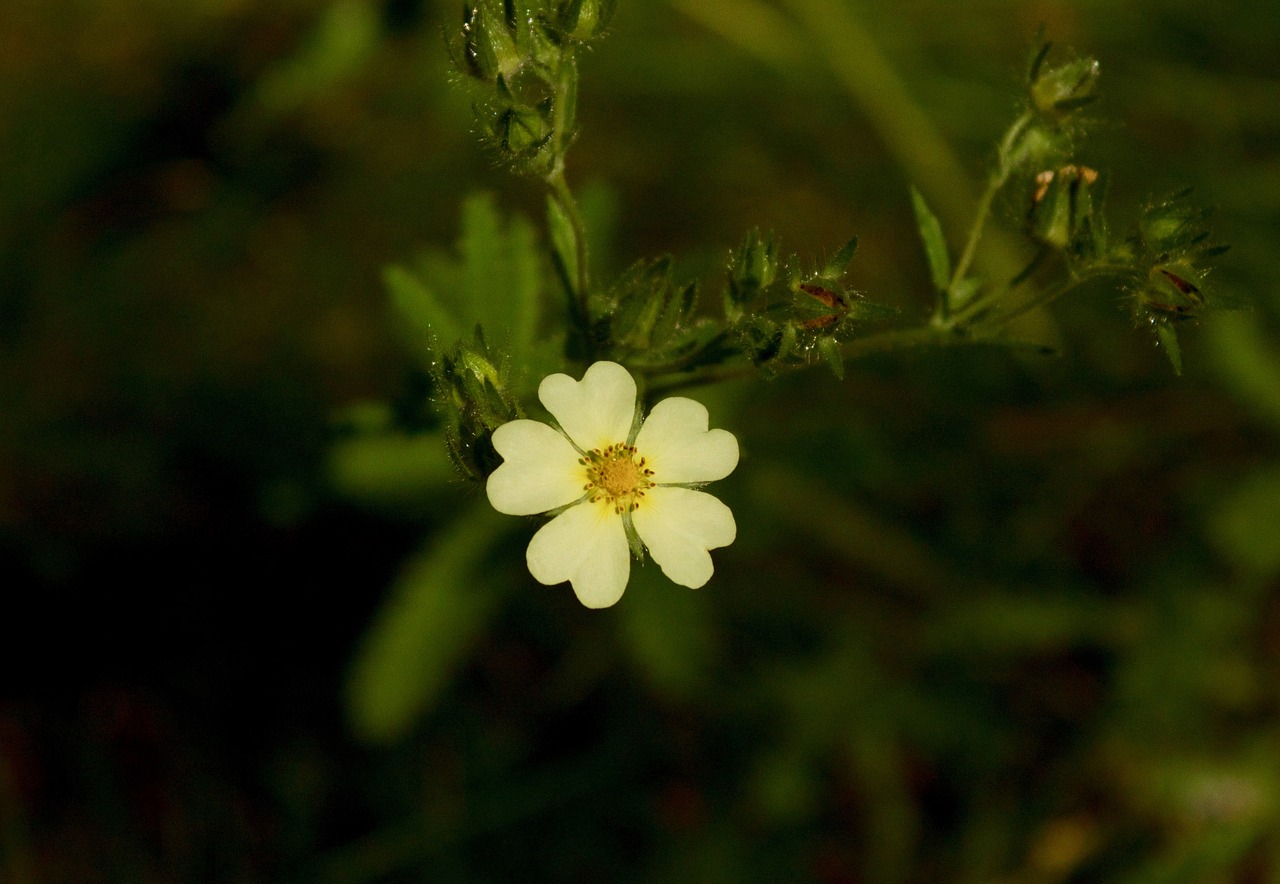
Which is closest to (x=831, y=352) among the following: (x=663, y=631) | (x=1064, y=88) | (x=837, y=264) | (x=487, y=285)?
(x=837, y=264)

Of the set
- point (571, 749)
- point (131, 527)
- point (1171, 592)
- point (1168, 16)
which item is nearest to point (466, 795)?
point (571, 749)

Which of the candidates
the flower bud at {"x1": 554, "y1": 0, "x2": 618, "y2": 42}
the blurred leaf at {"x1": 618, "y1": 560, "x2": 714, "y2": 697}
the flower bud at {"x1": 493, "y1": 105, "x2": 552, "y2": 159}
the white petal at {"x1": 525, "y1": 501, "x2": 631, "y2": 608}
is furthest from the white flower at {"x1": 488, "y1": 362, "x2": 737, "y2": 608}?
the blurred leaf at {"x1": 618, "y1": 560, "x2": 714, "y2": 697}

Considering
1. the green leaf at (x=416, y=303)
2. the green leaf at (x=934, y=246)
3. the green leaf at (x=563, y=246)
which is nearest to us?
the green leaf at (x=934, y=246)

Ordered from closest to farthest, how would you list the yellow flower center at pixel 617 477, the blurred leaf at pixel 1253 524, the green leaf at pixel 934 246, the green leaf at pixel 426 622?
the yellow flower center at pixel 617 477, the green leaf at pixel 934 246, the green leaf at pixel 426 622, the blurred leaf at pixel 1253 524

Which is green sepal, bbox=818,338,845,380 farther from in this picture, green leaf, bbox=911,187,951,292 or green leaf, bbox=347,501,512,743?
green leaf, bbox=347,501,512,743

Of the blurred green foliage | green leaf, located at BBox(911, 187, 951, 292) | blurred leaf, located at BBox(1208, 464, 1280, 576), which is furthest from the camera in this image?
the blurred green foliage

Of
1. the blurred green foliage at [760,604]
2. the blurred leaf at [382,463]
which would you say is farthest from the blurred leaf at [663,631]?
the blurred leaf at [382,463]

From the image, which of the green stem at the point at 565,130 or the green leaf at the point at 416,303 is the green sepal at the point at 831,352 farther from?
the green leaf at the point at 416,303
